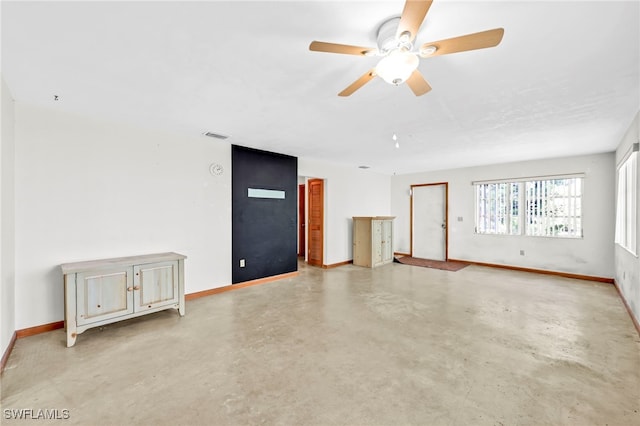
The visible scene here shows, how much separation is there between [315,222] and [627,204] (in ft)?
17.0

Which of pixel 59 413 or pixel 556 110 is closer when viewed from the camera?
pixel 59 413

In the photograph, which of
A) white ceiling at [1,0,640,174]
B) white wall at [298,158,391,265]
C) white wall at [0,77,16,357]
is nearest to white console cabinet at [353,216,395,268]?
white wall at [298,158,391,265]

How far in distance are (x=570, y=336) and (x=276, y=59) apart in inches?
153

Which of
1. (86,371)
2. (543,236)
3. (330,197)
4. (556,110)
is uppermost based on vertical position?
(556,110)

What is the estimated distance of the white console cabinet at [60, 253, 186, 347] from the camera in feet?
8.54

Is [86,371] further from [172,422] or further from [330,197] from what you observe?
[330,197]

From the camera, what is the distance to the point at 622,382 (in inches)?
79.5

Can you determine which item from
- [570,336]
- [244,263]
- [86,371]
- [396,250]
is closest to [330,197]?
[244,263]

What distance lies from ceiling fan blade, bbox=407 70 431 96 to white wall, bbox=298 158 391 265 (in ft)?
12.0

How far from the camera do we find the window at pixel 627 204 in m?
3.29

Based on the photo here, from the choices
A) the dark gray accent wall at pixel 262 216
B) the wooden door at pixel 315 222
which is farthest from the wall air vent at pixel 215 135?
the wooden door at pixel 315 222

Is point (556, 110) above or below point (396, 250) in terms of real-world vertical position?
above

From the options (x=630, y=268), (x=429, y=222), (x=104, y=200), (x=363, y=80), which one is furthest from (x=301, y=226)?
(x=630, y=268)

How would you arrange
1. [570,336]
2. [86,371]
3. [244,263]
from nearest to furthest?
[86,371], [570,336], [244,263]
